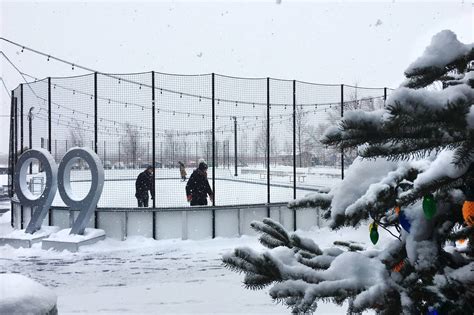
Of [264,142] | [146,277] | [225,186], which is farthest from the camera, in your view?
[225,186]

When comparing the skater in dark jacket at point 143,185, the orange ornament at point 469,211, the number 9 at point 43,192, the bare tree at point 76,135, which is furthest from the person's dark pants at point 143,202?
the orange ornament at point 469,211

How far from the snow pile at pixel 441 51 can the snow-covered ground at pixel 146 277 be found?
266cm

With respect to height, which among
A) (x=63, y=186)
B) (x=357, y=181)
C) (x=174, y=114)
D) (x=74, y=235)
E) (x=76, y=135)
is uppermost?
(x=174, y=114)

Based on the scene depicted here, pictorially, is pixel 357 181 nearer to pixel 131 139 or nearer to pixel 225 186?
pixel 131 139

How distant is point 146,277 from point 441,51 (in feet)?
19.3

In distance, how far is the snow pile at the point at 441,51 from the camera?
110cm

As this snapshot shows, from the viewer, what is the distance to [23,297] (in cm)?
276

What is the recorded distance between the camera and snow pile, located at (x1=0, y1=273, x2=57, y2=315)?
8.77 ft

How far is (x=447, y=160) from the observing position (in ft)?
3.88

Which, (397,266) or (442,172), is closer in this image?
(442,172)

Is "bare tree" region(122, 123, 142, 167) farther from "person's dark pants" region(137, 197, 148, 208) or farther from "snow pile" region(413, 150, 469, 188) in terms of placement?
"snow pile" region(413, 150, 469, 188)

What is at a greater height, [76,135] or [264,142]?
[76,135]

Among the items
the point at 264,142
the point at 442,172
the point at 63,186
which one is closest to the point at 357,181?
the point at 442,172

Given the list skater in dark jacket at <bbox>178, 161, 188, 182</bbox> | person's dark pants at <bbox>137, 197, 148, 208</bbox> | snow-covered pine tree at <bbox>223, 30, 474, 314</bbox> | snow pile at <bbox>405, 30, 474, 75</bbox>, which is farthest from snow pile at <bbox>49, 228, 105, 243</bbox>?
snow pile at <bbox>405, 30, 474, 75</bbox>
